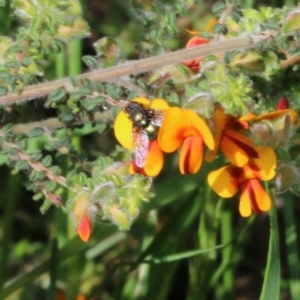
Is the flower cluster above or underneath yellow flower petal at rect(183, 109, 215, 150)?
underneath

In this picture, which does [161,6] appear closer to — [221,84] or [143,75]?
[143,75]

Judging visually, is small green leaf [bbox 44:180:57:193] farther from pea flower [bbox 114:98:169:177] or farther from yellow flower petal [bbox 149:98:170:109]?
yellow flower petal [bbox 149:98:170:109]

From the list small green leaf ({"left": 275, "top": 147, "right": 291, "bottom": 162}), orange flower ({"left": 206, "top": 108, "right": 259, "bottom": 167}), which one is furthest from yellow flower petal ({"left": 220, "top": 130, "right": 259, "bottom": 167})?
small green leaf ({"left": 275, "top": 147, "right": 291, "bottom": 162})

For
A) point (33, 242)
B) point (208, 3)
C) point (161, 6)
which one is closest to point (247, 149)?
point (161, 6)

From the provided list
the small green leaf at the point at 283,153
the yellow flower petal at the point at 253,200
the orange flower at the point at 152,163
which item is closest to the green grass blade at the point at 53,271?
the orange flower at the point at 152,163

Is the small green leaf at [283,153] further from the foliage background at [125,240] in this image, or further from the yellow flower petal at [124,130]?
the foliage background at [125,240]

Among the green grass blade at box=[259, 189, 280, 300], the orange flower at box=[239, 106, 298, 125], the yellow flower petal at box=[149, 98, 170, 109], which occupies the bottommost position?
the green grass blade at box=[259, 189, 280, 300]
